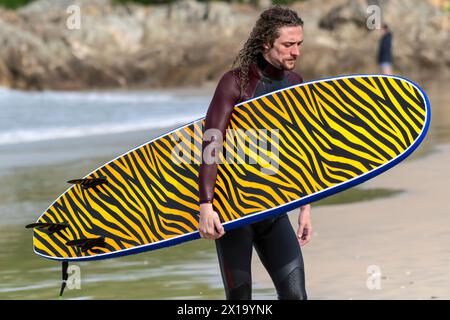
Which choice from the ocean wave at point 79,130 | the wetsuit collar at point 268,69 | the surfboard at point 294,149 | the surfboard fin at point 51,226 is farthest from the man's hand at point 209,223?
the ocean wave at point 79,130

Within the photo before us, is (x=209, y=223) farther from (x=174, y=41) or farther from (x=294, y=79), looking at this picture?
(x=174, y=41)

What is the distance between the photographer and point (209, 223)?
179 inches

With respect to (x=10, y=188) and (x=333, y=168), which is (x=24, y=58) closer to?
(x=10, y=188)

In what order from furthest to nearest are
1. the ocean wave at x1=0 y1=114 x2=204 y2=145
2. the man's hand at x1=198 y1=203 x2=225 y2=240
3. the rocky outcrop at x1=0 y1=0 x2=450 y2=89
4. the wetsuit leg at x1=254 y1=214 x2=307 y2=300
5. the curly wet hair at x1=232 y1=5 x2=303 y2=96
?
1. the rocky outcrop at x1=0 y1=0 x2=450 y2=89
2. the ocean wave at x1=0 y1=114 x2=204 y2=145
3. the wetsuit leg at x1=254 y1=214 x2=307 y2=300
4. the curly wet hair at x1=232 y1=5 x2=303 y2=96
5. the man's hand at x1=198 y1=203 x2=225 y2=240

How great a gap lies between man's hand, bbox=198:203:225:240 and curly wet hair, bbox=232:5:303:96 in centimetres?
50

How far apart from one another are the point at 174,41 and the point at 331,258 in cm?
4058

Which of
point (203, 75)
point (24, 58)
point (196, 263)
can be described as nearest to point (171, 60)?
point (203, 75)

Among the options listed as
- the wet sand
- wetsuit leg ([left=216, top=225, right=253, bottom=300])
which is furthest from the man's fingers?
the wet sand

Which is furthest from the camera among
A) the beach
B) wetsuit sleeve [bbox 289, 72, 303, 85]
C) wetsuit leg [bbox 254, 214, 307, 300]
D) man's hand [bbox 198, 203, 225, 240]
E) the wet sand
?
the beach

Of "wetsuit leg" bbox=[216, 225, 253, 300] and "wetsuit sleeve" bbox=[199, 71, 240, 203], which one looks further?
"wetsuit leg" bbox=[216, 225, 253, 300]

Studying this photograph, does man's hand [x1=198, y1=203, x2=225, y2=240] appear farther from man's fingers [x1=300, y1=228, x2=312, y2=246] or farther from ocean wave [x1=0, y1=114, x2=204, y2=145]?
ocean wave [x1=0, y1=114, x2=204, y2=145]

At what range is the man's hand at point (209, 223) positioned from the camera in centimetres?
455

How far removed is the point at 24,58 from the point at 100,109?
16989 millimetres

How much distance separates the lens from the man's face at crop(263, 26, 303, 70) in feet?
15.3
